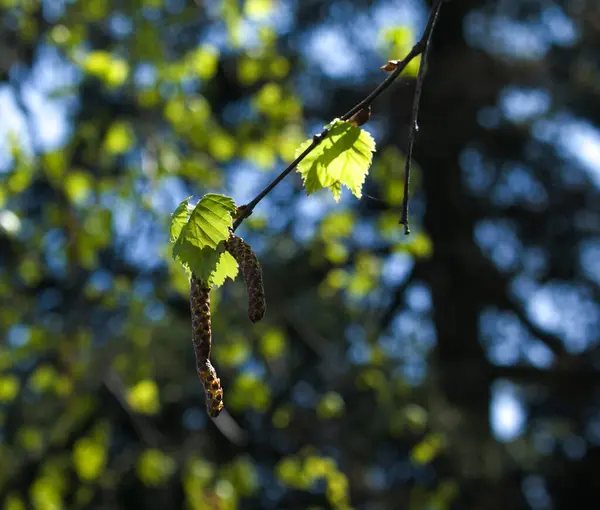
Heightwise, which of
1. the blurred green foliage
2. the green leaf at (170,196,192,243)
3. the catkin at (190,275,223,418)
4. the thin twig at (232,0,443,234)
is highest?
the blurred green foliage

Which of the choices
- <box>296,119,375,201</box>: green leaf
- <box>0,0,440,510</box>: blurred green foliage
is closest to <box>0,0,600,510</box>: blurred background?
<box>0,0,440,510</box>: blurred green foliage

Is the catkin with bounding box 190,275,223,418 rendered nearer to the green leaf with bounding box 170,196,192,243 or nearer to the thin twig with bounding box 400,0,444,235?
the green leaf with bounding box 170,196,192,243

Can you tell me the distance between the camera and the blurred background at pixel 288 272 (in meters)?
5.89

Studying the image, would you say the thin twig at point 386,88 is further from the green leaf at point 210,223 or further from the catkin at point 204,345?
the catkin at point 204,345

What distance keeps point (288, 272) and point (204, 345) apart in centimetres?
491

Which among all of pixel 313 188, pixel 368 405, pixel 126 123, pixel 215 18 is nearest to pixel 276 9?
pixel 215 18

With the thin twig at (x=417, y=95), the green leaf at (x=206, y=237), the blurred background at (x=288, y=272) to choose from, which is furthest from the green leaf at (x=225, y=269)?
the blurred background at (x=288, y=272)

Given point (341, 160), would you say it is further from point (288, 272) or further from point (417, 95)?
point (288, 272)

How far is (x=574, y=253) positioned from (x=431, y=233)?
1.25m

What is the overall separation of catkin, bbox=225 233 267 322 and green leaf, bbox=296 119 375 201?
10.6 inches

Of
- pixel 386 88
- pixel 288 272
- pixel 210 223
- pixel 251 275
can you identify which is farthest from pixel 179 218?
pixel 288 272

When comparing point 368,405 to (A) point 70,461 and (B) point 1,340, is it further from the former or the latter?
(B) point 1,340

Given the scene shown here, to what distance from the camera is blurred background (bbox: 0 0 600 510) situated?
232 inches

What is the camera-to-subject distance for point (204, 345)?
4.57ft
